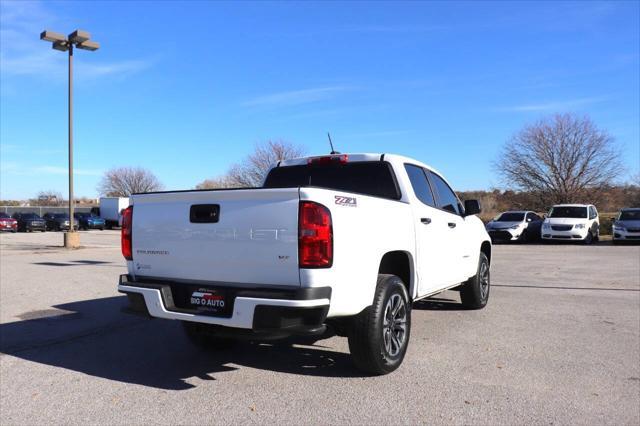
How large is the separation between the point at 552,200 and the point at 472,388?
36944 millimetres

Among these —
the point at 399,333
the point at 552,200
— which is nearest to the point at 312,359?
the point at 399,333

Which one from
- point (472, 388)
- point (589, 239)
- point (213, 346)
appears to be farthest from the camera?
point (589, 239)

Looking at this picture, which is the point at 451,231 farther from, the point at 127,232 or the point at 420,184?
the point at 127,232

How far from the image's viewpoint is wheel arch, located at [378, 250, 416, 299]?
16.8 feet

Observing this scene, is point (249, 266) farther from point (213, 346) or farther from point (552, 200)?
point (552, 200)

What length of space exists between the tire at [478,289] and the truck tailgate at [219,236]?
4279mm

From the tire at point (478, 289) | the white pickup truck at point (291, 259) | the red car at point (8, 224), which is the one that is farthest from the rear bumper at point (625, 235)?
the red car at point (8, 224)

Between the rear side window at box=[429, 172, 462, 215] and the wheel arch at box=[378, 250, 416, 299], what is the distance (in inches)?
52.9

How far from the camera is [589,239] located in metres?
23.6

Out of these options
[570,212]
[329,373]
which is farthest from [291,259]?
[570,212]

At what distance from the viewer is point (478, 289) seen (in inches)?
300

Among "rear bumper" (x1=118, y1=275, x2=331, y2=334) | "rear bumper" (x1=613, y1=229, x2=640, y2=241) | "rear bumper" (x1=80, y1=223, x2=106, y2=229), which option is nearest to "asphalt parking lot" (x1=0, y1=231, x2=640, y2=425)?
"rear bumper" (x1=118, y1=275, x2=331, y2=334)

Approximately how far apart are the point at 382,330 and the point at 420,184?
2076mm

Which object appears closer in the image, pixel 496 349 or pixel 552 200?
pixel 496 349
